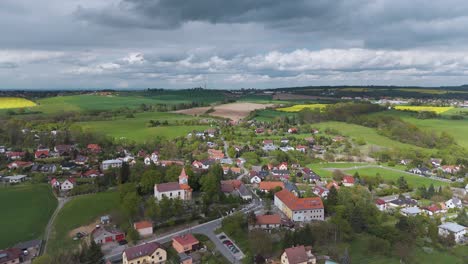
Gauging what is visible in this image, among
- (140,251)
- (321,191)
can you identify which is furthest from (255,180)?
Answer: (140,251)

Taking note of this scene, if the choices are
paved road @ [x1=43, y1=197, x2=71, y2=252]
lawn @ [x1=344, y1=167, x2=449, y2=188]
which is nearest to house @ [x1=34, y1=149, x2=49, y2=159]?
paved road @ [x1=43, y1=197, x2=71, y2=252]

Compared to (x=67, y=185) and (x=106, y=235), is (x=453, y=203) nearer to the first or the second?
(x=106, y=235)

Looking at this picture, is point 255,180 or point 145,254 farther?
point 255,180

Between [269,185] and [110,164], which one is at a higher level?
[110,164]

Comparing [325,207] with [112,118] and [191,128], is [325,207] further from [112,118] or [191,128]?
[112,118]

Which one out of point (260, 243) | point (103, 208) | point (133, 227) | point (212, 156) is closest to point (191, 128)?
point (212, 156)

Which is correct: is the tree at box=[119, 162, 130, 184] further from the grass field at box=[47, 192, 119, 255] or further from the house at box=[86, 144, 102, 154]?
the house at box=[86, 144, 102, 154]

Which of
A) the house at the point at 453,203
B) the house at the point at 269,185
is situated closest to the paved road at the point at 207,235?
the house at the point at 269,185

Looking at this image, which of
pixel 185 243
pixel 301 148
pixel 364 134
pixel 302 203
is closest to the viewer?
pixel 185 243
